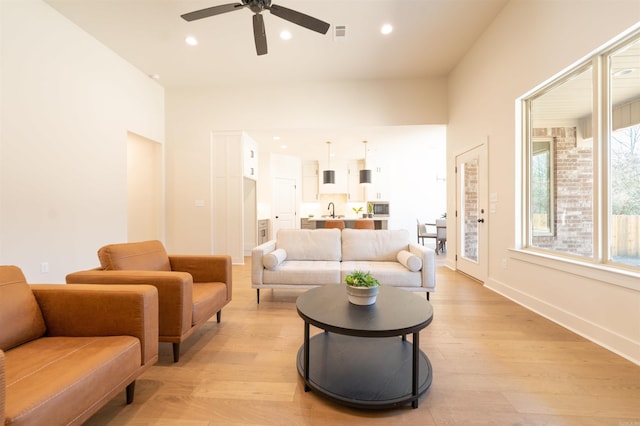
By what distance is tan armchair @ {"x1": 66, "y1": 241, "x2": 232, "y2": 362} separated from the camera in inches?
73.3

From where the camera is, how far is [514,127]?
3.20 meters

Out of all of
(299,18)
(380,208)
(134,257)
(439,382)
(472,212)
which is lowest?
(439,382)

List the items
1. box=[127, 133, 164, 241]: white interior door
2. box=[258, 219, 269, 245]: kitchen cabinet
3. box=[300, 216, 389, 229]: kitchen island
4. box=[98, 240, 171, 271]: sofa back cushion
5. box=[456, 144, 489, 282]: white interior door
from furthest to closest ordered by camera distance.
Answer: box=[258, 219, 269, 245]: kitchen cabinet < box=[300, 216, 389, 229]: kitchen island < box=[127, 133, 164, 241]: white interior door < box=[456, 144, 489, 282]: white interior door < box=[98, 240, 171, 271]: sofa back cushion

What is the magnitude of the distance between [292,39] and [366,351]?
158 inches

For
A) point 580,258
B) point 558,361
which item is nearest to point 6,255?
point 558,361

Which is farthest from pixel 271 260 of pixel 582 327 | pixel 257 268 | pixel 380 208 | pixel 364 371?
pixel 380 208

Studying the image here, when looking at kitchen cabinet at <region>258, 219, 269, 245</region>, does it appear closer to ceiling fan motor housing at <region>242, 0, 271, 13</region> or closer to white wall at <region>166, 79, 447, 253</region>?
white wall at <region>166, 79, 447, 253</region>

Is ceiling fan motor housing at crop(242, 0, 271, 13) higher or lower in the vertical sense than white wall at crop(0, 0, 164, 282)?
higher

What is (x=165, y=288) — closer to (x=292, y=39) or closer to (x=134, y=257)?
(x=134, y=257)

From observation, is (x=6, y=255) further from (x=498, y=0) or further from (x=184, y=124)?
(x=498, y=0)

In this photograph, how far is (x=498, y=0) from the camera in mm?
3176

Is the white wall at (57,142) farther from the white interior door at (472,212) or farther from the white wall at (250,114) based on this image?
the white interior door at (472,212)

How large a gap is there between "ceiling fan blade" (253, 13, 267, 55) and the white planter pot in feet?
8.31

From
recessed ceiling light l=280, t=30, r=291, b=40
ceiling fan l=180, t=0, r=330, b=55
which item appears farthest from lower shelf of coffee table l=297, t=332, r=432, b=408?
recessed ceiling light l=280, t=30, r=291, b=40
